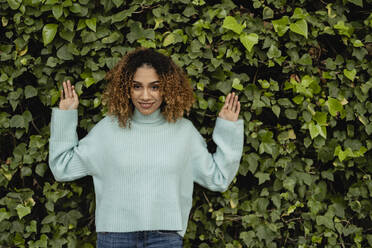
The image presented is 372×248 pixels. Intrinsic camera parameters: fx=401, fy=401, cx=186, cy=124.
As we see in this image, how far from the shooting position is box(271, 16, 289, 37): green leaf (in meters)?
2.26

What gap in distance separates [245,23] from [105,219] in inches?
51.2

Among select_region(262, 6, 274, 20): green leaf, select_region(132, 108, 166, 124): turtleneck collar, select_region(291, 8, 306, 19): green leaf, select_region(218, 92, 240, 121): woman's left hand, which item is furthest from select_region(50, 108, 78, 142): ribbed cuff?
select_region(291, 8, 306, 19): green leaf

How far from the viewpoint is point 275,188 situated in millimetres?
2398

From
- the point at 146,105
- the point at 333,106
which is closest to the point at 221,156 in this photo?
the point at 146,105

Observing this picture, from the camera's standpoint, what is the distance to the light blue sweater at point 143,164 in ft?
6.30

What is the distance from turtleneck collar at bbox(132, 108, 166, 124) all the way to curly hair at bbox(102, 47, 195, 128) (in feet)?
0.08

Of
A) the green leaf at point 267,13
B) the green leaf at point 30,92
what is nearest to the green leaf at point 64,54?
the green leaf at point 30,92

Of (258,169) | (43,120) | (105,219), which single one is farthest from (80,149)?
(258,169)

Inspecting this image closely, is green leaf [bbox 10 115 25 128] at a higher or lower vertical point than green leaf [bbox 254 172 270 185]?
higher

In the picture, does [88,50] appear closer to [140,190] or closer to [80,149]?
[80,149]

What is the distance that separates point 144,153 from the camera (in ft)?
6.33

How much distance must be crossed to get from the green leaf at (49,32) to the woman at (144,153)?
0.32 meters

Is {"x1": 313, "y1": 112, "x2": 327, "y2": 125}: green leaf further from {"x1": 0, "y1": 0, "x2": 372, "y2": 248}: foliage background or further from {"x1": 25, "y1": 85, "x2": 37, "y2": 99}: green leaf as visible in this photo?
{"x1": 25, "y1": 85, "x2": 37, "y2": 99}: green leaf

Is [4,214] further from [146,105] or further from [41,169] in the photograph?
[146,105]
